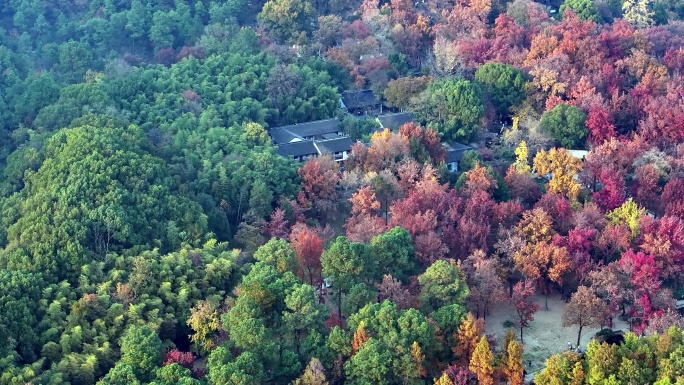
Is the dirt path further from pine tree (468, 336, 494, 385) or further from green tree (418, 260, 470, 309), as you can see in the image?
pine tree (468, 336, 494, 385)

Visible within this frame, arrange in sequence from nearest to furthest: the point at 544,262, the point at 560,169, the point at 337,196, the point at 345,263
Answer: the point at 345,263 < the point at 544,262 < the point at 337,196 < the point at 560,169

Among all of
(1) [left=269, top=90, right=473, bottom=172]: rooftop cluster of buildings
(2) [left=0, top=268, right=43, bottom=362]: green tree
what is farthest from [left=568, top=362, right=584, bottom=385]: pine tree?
(1) [left=269, top=90, right=473, bottom=172]: rooftop cluster of buildings

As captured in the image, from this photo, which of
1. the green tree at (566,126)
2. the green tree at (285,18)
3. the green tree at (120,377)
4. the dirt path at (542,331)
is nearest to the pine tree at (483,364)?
the dirt path at (542,331)

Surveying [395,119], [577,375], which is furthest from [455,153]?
[577,375]

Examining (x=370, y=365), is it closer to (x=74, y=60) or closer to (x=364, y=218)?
(x=364, y=218)

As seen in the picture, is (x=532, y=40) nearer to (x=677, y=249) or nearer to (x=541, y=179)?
(x=541, y=179)

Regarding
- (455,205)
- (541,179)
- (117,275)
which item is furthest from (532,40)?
(117,275)

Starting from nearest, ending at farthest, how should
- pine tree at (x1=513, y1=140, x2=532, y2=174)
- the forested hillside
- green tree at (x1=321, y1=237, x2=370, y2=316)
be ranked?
1. the forested hillside
2. green tree at (x1=321, y1=237, x2=370, y2=316)
3. pine tree at (x1=513, y1=140, x2=532, y2=174)
